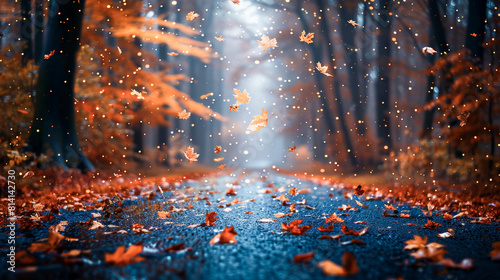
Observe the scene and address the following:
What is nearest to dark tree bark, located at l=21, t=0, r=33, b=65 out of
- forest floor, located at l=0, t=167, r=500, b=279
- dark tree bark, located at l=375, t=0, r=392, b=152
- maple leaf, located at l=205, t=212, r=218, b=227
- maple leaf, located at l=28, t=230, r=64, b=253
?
forest floor, located at l=0, t=167, r=500, b=279

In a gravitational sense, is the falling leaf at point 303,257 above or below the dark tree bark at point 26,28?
below

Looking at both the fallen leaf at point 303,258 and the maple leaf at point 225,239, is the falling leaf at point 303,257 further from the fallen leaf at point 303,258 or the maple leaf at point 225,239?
the maple leaf at point 225,239

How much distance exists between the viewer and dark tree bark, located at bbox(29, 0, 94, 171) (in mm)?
8234

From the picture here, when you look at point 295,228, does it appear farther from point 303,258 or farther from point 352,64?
point 352,64

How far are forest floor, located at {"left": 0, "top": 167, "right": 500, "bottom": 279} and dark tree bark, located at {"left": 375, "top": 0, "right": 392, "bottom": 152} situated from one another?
27.0ft

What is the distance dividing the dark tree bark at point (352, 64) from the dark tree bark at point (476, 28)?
20.0 feet

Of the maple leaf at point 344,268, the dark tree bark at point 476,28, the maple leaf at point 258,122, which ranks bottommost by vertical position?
the maple leaf at point 344,268

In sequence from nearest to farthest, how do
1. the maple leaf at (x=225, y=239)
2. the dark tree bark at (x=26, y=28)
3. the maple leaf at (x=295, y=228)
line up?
the maple leaf at (x=225, y=239) < the maple leaf at (x=295, y=228) < the dark tree bark at (x=26, y=28)

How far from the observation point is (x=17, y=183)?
6988mm

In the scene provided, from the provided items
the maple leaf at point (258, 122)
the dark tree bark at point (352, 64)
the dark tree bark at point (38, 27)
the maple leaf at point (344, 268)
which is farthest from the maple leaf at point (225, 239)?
the dark tree bark at point (352, 64)

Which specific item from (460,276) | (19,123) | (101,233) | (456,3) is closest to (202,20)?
(456,3)

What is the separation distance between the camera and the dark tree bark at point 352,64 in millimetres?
14609

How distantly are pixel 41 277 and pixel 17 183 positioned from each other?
5.62 m

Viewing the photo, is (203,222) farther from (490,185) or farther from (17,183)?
(490,185)
